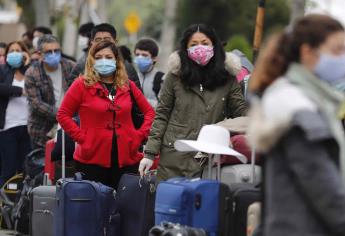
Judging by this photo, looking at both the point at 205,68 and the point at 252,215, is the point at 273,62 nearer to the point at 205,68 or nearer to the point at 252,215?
the point at 252,215

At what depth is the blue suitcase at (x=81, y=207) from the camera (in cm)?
984

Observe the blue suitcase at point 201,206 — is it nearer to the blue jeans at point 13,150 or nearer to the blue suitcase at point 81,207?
the blue suitcase at point 81,207

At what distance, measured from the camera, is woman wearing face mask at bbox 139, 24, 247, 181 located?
9.41 metres

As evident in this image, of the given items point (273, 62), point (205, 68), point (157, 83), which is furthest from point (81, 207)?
point (273, 62)

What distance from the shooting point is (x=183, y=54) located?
374 inches

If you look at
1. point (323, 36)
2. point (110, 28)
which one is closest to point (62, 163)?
point (110, 28)

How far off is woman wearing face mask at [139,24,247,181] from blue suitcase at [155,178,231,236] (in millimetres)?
1709

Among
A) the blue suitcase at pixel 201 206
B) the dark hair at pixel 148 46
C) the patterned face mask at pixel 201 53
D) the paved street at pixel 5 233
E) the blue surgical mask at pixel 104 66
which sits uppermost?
the dark hair at pixel 148 46

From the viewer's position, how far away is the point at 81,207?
987 centimetres

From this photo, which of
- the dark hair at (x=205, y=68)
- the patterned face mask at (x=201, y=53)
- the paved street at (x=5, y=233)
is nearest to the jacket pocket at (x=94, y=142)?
the dark hair at (x=205, y=68)

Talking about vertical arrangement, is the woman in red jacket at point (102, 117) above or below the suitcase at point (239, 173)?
above

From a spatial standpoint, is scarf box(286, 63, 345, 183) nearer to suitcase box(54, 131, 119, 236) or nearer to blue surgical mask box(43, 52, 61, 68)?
suitcase box(54, 131, 119, 236)

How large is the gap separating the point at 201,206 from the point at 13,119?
6.76m

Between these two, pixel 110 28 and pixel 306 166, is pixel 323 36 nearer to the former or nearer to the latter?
pixel 306 166
